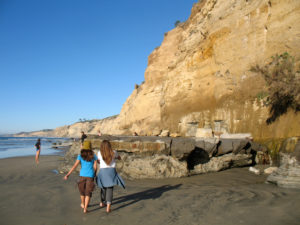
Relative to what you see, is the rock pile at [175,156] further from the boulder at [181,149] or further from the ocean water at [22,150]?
the ocean water at [22,150]

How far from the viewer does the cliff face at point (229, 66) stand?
10.7 m

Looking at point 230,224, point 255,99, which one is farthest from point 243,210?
point 255,99

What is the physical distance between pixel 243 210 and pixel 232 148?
5.06 meters

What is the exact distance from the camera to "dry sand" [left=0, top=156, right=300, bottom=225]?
3.66 metres

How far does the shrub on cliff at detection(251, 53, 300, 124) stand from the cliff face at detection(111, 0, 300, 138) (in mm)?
376

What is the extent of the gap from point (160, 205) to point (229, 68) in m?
11.4

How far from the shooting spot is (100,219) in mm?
3816

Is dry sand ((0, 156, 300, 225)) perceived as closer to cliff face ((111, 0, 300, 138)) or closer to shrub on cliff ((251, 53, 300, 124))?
shrub on cliff ((251, 53, 300, 124))

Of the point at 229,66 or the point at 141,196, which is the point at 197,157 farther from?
the point at 229,66

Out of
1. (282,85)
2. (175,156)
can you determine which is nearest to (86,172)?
(175,156)

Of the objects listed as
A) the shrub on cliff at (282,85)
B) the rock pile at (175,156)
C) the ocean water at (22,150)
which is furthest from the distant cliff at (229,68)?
the ocean water at (22,150)

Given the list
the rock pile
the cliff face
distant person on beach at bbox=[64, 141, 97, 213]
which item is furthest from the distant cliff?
distant person on beach at bbox=[64, 141, 97, 213]

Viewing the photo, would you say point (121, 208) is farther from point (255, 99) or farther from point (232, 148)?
point (255, 99)

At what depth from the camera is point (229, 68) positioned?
13.8m
